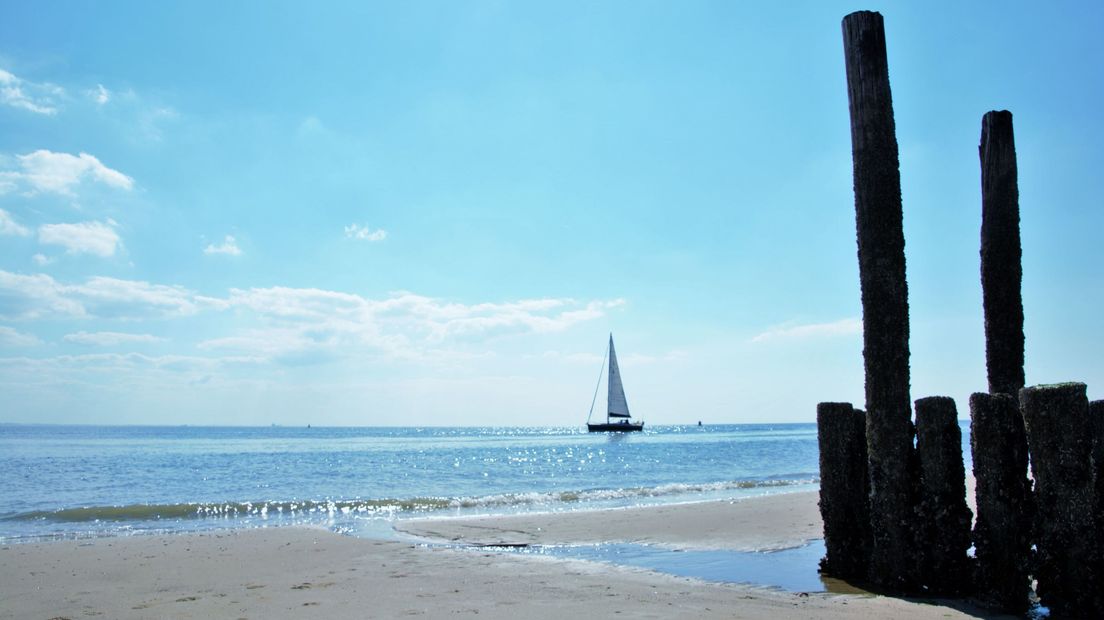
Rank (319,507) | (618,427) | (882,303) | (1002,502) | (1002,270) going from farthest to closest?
(618,427), (319,507), (1002,270), (882,303), (1002,502)

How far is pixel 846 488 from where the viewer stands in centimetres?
864

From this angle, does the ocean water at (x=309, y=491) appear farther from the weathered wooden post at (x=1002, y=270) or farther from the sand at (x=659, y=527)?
the weathered wooden post at (x=1002, y=270)

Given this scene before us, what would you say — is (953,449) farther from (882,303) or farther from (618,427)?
(618,427)

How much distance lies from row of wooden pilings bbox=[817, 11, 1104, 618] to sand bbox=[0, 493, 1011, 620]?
24.4 inches

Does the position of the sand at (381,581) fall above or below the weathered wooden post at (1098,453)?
below

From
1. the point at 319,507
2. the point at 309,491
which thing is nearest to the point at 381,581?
the point at 319,507

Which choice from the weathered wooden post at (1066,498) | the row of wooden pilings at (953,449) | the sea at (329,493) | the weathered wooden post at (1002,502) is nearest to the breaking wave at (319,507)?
the sea at (329,493)

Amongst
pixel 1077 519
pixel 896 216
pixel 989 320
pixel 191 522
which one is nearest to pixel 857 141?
pixel 896 216

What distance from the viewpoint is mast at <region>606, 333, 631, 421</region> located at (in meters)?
92.4

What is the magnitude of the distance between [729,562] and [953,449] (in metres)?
4.20

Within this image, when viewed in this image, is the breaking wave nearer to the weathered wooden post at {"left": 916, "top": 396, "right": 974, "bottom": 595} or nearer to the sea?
the sea

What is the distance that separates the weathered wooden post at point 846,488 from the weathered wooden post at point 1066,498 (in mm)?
1936

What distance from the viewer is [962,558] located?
7738 millimetres

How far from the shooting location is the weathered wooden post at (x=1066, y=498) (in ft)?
21.7
